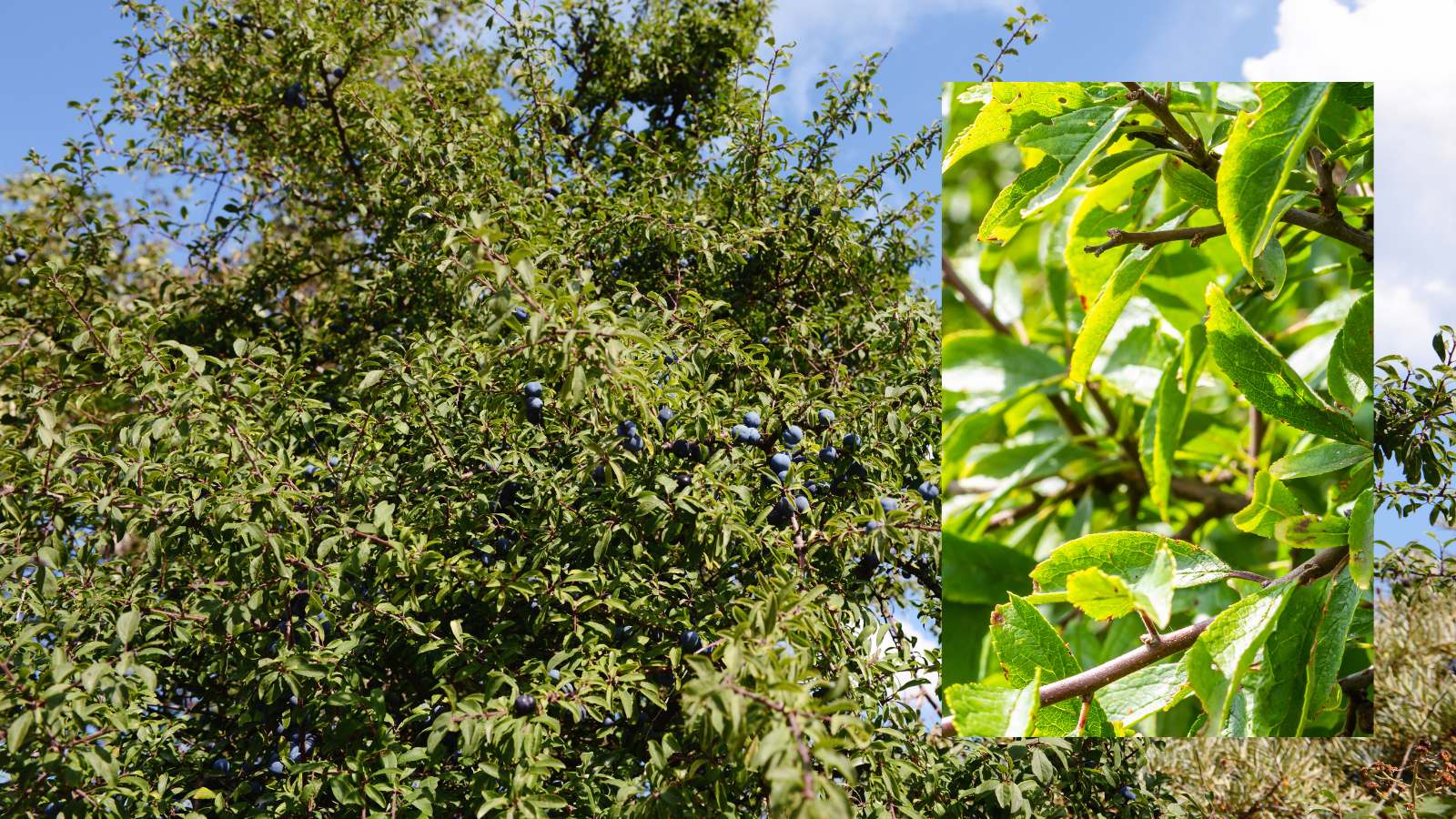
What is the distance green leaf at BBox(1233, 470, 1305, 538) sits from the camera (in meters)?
1.65

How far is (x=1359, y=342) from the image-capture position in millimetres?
1865

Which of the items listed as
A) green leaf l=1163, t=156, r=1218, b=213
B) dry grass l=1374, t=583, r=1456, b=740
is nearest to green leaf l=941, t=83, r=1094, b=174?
green leaf l=1163, t=156, r=1218, b=213

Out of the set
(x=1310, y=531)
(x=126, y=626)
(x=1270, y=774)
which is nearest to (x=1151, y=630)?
(x=1310, y=531)

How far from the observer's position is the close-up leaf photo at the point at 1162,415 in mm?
1642

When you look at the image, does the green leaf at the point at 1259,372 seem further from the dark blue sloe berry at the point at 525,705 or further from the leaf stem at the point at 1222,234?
the dark blue sloe berry at the point at 525,705

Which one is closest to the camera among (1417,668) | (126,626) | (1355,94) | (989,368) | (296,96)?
(126,626)

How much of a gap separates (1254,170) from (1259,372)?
0.38 m

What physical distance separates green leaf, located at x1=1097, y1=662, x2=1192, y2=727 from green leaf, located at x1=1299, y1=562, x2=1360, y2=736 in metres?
0.31

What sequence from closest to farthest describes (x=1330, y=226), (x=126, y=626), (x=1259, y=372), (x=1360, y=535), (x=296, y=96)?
(x=126, y=626) → (x=1259, y=372) → (x=1360, y=535) → (x=1330, y=226) → (x=296, y=96)

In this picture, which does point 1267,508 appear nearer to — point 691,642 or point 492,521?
point 691,642

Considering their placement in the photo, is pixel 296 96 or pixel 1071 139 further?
pixel 296 96

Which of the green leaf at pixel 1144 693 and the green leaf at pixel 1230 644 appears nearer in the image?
the green leaf at pixel 1230 644

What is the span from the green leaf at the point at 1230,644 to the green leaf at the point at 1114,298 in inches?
22.3

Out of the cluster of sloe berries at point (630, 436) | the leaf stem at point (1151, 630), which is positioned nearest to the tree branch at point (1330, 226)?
the leaf stem at point (1151, 630)
